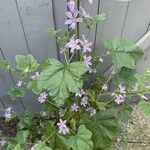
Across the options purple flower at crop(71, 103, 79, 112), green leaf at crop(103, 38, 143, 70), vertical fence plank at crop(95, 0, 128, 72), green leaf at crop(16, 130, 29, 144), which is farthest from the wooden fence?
green leaf at crop(16, 130, 29, 144)

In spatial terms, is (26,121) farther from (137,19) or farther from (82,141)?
(137,19)

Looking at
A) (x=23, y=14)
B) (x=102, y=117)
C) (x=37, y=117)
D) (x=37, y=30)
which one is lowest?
(x=37, y=117)

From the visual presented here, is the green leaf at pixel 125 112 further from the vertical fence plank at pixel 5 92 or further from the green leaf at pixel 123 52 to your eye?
the vertical fence plank at pixel 5 92

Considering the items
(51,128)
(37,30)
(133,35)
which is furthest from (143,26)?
(51,128)

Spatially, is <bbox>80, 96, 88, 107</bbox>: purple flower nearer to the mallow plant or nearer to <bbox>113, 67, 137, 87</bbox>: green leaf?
the mallow plant

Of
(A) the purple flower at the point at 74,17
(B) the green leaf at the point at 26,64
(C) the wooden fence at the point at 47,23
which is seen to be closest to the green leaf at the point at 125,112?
(C) the wooden fence at the point at 47,23

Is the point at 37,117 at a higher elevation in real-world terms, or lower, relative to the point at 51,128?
lower

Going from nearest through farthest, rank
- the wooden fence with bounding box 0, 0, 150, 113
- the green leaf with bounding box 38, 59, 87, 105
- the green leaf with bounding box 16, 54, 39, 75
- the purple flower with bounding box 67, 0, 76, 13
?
the purple flower with bounding box 67, 0, 76, 13 < the green leaf with bounding box 38, 59, 87, 105 < the green leaf with bounding box 16, 54, 39, 75 < the wooden fence with bounding box 0, 0, 150, 113

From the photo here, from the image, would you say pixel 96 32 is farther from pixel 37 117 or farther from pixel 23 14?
pixel 37 117
